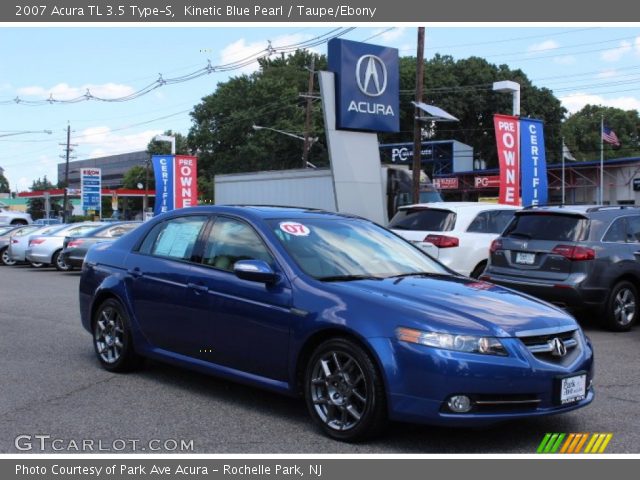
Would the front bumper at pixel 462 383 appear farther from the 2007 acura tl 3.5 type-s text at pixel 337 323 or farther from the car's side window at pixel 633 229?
the car's side window at pixel 633 229

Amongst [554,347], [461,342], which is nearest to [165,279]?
[461,342]

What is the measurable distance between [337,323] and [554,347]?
1.41 m

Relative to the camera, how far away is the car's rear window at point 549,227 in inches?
390

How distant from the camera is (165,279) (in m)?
6.35

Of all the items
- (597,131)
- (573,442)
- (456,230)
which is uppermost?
(597,131)

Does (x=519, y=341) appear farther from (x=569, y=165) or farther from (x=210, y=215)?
(x=569, y=165)

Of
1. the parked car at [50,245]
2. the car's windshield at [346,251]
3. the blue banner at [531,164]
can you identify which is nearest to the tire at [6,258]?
the parked car at [50,245]

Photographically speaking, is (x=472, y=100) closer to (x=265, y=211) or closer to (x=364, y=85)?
(x=364, y=85)

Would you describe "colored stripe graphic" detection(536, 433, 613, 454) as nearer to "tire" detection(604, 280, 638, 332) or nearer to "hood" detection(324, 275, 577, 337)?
"hood" detection(324, 275, 577, 337)

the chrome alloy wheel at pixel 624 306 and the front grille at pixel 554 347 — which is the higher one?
the front grille at pixel 554 347

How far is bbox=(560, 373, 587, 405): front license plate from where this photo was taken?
474 centimetres

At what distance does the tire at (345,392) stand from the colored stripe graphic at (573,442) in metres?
1.10

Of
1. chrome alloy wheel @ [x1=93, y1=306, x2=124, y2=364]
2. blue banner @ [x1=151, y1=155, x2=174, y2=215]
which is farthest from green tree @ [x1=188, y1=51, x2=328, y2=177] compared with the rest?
chrome alloy wheel @ [x1=93, y1=306, x2=124, y2=364]

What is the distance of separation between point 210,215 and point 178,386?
1520 millimetres
